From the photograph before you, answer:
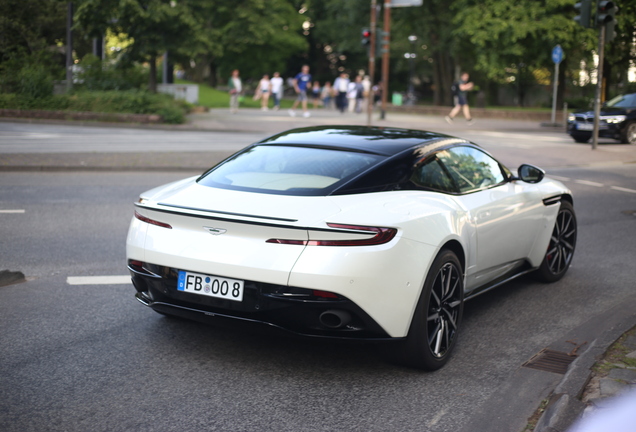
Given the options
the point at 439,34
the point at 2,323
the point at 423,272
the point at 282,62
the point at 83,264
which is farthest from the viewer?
the point at 282,62

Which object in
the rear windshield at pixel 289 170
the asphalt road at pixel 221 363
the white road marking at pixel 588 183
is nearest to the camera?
the asphalt road at pixel 221 363

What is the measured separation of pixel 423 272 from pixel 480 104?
44.2 meters

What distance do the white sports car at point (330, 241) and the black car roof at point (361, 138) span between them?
0.03 meters

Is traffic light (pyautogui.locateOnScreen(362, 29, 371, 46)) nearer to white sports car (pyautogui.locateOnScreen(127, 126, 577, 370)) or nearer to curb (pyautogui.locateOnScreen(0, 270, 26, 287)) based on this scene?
curb (pyautogui.locateOnScreen(0, 270, 26, 287))

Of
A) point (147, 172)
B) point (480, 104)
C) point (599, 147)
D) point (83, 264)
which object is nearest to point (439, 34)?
point (480, 104)

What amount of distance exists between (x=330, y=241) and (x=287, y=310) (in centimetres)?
42

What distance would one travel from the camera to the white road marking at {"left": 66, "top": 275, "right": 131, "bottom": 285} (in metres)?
6.22

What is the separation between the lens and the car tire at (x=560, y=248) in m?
6.69

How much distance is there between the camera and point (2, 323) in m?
5.12

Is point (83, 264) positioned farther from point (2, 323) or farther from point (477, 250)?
point (477, 250)

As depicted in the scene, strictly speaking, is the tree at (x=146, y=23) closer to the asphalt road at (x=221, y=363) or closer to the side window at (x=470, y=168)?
the asphalt road at (x=221, y=363)

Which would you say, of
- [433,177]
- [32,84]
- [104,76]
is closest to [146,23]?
[104,76]

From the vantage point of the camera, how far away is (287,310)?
13.4ft

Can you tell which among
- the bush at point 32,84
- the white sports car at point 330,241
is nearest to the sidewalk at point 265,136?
the bush at point 32,84
